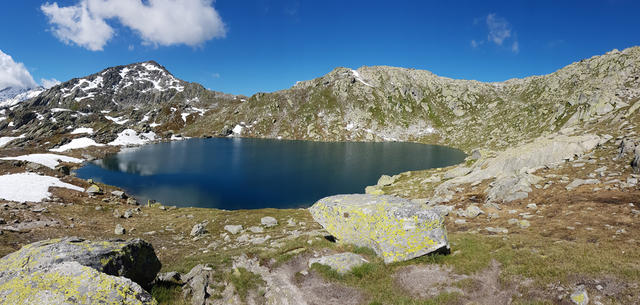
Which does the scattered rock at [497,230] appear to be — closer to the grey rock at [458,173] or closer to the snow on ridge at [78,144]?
the grey rock at [458,173]

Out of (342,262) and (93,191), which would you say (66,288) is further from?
(93,191)

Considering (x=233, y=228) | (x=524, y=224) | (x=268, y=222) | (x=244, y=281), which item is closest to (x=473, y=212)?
(x=524, y=224)

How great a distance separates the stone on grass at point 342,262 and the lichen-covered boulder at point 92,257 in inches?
325

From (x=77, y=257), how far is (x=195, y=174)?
249ft

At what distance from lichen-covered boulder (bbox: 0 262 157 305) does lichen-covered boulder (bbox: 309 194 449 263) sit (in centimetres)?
1150

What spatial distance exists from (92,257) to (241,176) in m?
69.7

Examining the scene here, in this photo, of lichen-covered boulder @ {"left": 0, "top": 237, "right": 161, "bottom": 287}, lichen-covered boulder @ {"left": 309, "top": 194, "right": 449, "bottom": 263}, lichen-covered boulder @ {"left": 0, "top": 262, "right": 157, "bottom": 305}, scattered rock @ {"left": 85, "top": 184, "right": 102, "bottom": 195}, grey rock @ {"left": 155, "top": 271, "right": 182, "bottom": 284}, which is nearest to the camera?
lichen-covered boulder @ {"left": 0, "top": 262, "right": 157, "bottom": 305}

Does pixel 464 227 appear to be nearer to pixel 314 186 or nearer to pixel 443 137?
pixel 314 186

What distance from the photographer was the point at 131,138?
536ft

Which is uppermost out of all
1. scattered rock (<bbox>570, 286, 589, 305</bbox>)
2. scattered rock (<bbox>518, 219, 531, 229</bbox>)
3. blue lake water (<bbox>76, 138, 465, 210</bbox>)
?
scattered rock (<bbox>570, 286, 589, 305</bbox>)

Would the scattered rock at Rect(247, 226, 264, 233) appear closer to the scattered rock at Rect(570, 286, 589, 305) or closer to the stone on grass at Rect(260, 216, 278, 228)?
the stone on grass at Rect(260, 216, 278, 228)

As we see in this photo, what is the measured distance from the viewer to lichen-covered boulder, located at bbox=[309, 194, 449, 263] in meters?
14.5

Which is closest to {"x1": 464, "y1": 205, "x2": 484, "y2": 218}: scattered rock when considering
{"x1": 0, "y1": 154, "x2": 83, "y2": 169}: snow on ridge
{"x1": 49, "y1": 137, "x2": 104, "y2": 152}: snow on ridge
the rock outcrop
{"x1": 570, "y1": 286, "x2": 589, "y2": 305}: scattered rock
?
{"x1": 570, "y1": 286, "x2": 589, "y2": 305}: scattered rock

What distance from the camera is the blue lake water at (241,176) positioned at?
57.8 metres
